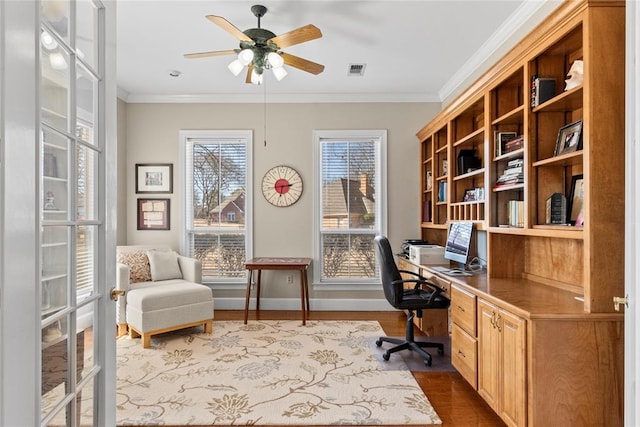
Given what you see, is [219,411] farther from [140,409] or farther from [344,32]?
[344,32]

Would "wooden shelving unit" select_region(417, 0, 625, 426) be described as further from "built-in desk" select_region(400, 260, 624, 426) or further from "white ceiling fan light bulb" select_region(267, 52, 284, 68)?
"white ceiling fan light bulb" select_region(267, 52, 284, 68)

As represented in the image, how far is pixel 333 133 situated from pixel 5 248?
13.8 ft

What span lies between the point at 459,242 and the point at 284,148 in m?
2.50

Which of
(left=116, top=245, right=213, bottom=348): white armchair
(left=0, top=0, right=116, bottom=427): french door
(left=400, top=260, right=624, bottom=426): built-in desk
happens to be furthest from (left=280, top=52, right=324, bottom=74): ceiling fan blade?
(left=116, top=245, right=213, bottom=348): white armchair

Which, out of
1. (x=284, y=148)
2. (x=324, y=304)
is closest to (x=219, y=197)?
(x=284, y=148)

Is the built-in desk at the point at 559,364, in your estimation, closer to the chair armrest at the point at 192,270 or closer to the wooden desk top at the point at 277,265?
the wooden desk top at the point at 277,265

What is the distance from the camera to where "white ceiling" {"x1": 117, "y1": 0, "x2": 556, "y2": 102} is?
2732mm

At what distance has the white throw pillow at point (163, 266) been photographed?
4.07 meters

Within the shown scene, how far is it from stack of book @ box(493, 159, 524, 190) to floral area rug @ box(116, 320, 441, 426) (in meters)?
1.61

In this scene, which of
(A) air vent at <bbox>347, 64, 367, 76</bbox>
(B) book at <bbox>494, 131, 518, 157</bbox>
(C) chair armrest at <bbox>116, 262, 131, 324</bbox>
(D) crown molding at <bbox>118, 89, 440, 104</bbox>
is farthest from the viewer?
(D) crown molding at <bbox>118, 89, 440, 104</bbox>

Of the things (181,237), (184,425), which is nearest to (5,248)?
(184,425)

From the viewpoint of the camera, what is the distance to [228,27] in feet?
8.18

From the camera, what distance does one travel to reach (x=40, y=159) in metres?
0.93

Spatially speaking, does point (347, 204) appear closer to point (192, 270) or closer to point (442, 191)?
point (442, 191)
